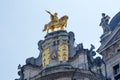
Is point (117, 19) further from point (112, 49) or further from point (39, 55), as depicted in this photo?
point (39, 55)

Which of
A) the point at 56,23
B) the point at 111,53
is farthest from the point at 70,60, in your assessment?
the point at 111,53

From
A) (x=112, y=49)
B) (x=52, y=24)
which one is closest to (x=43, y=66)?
(x=52, y=24)

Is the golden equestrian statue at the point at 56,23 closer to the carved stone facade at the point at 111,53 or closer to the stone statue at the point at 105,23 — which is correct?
the stone statue at the point at 105,23

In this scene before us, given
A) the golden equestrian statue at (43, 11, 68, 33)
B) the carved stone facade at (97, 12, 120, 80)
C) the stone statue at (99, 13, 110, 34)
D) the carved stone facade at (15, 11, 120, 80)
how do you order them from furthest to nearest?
the golden equestrian statue at (43, 11, 68, 33), the stone statue at (99, 13, 110, 34), the carved stone facade at (15, 11, 120, 80), the carved stone facade at (97, 12, 120, 80)

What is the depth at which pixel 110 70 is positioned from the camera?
54.4 m

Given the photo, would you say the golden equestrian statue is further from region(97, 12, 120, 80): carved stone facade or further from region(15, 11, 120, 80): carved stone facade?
region(97, 12, 120, 80): carved stone facade

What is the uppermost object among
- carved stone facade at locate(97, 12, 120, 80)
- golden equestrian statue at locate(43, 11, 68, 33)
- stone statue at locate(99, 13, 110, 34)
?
golden equestrian statue at locate(43, 11, 68, 33)

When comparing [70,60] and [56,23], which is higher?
[56,23]

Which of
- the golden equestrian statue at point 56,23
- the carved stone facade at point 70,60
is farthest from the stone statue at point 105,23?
the golden equestrian statue at point 56,23

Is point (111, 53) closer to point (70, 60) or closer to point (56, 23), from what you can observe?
point (70, 60)

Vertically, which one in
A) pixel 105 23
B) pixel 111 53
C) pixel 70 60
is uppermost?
pixel 105 23

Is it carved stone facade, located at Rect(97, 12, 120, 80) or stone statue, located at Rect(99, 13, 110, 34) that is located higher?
stone statue, located at Rect(99, 13, 110, 34)

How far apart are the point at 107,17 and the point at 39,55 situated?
897cm

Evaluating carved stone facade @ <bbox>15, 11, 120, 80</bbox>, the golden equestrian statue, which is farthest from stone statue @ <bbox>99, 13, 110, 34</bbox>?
the golden equestrian statue
